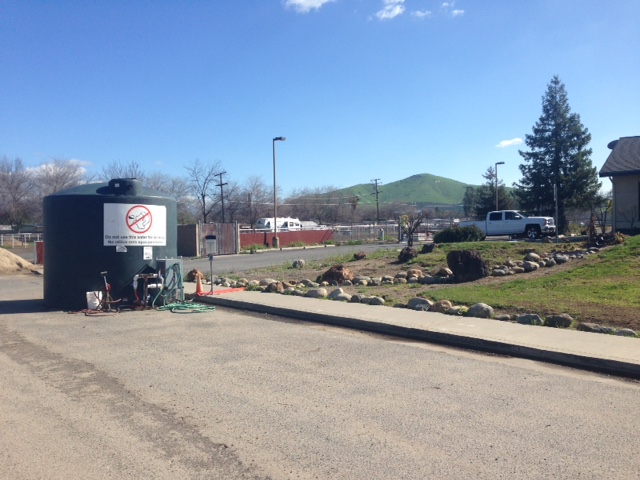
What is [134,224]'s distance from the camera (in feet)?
47.4

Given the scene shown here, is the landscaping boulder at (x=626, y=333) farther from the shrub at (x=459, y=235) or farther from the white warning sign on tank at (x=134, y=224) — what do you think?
the shrub at (x=459, y=235)

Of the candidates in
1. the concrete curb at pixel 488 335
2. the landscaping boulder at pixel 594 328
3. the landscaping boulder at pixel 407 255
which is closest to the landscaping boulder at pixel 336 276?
the concrete curb at pixel 488 335

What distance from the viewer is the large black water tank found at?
14086 mm

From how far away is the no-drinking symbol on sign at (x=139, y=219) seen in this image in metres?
14.4

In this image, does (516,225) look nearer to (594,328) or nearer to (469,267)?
(469,267)

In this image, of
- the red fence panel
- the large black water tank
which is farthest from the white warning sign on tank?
the red fence panel

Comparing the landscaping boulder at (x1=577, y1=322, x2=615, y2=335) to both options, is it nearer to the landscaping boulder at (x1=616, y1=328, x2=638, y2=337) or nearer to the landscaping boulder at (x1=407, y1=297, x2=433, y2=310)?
the landscaping boulder at (x1=616, y1=328, x2=638, y2=337)

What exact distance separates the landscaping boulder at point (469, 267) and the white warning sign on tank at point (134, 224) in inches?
309

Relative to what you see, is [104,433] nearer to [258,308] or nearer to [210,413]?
[210,413]

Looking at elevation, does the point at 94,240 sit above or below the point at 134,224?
below

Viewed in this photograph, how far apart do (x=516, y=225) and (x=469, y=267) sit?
77.1 ft

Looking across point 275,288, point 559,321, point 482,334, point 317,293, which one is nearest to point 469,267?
point 317,293

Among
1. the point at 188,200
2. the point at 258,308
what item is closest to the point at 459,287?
the point at 258,308

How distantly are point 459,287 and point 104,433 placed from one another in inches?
425
